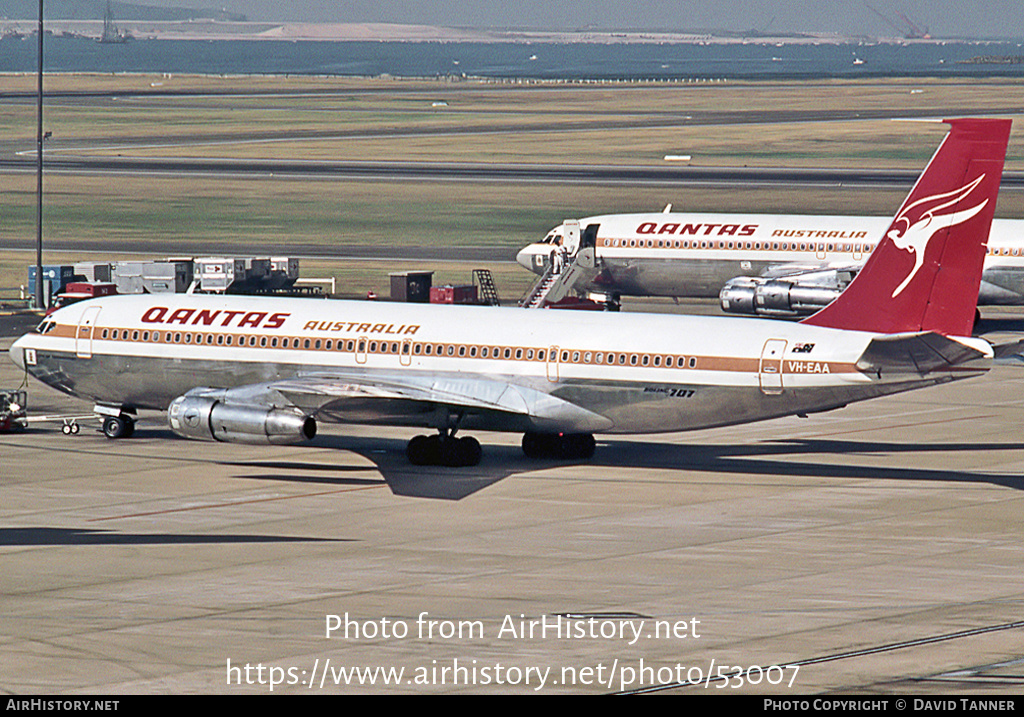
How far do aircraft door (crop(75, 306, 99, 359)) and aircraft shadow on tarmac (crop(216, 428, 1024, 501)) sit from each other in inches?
266

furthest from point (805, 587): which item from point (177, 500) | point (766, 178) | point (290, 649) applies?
point (766, 178)

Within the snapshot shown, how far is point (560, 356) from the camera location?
45062 mm

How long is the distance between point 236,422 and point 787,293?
40.5 metres

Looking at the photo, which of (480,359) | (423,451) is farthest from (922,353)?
(423,451)

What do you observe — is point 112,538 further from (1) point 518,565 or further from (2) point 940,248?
(2) point 940,248

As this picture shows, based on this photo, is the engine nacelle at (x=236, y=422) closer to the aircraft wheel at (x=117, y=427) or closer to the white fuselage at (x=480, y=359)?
the white fuselage at (x=480, y=359)

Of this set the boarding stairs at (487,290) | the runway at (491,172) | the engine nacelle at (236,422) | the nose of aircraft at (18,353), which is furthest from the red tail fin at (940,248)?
the runway at (491,172)

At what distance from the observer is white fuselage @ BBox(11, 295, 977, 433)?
140 feet

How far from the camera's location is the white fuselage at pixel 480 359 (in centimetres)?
4275

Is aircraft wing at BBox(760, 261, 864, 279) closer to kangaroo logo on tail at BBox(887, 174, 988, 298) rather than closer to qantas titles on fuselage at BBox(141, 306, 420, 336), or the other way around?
kangaroo logo on tail at BBox(887, 174, 988, 298)

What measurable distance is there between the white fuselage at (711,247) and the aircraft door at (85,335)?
123 ft

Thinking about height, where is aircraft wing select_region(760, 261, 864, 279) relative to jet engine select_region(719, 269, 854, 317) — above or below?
above

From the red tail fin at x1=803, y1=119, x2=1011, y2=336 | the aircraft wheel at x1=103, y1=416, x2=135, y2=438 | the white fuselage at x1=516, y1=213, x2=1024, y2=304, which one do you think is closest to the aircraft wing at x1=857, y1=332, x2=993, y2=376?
the red tail fin at x1=803, y1=119, x2=1011, y2=336

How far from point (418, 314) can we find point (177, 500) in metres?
9.29
